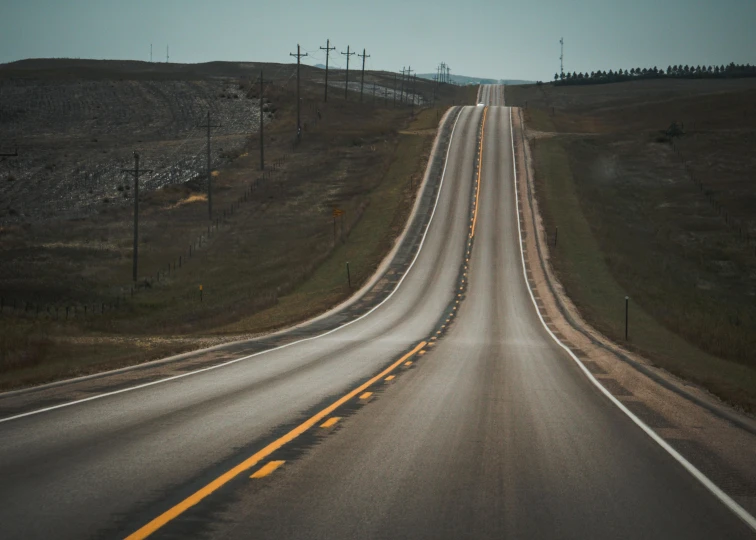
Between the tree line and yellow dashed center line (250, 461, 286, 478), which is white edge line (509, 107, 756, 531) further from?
the tree line

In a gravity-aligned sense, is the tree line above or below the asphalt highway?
above

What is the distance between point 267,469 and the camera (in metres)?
8.86

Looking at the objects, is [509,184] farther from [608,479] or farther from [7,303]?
[608,479]

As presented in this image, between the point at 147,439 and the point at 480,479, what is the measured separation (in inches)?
176

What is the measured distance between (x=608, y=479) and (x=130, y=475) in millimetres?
5240

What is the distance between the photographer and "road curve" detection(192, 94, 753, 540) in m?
7.04

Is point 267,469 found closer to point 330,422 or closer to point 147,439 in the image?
point 147,439

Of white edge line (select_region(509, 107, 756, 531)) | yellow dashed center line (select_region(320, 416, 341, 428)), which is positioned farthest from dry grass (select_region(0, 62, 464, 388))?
white edge line (select_region(509, 107, 756, 531))

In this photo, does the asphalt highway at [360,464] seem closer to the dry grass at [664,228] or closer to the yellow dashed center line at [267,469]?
the yellow dashed center line at [267,469]

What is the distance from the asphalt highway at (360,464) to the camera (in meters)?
7.07

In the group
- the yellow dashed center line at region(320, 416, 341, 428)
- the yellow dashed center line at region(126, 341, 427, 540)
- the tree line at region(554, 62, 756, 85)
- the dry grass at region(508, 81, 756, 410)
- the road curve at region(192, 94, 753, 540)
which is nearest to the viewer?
the yellow dashed center line at region(126, 341, 427, 540)

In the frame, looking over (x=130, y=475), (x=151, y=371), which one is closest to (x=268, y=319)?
(x=151, y=371)

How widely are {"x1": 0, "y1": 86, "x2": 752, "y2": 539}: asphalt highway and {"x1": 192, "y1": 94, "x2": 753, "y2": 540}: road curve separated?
0.03m

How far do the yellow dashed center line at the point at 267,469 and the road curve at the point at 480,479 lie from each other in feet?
0.41
